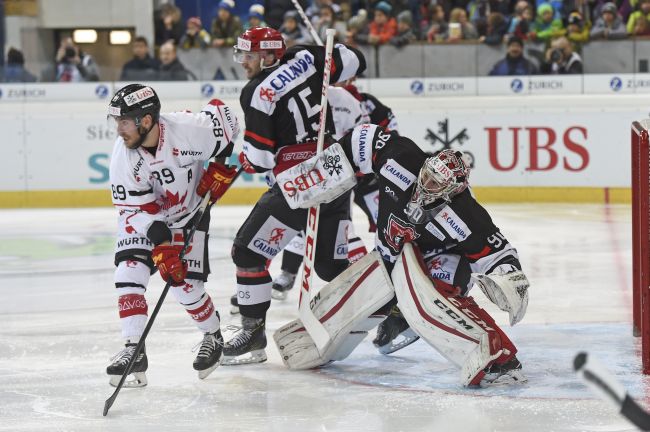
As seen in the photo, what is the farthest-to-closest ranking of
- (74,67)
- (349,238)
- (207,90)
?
(74,67)
(207,90)
(349,238)

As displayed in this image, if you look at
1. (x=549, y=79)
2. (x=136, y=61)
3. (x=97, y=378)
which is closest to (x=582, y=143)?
(x=549, y=79)

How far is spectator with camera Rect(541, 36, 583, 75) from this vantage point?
9.55 m

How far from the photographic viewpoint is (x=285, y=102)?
15.3 ft

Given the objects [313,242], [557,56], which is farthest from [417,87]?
[313,242]

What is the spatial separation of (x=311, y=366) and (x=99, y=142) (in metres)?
6.01

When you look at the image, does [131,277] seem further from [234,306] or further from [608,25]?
[608,25]

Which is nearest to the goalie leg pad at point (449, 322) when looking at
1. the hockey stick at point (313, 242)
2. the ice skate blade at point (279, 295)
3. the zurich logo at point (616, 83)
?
the hockey stick at point (313, 242)

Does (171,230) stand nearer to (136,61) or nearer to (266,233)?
(266,233)

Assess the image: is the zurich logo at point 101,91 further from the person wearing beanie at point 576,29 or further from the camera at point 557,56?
the person wearing beanie at point 576,29

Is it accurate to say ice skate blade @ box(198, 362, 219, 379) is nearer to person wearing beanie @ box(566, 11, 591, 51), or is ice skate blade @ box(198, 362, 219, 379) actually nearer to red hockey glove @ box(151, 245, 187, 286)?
red hockey glove @ box(151, 245, 187, 286)

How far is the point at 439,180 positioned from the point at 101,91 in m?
6.58

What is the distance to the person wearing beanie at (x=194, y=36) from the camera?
10227 mm

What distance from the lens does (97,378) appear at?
14.1ft

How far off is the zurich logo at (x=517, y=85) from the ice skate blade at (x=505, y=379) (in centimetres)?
583
